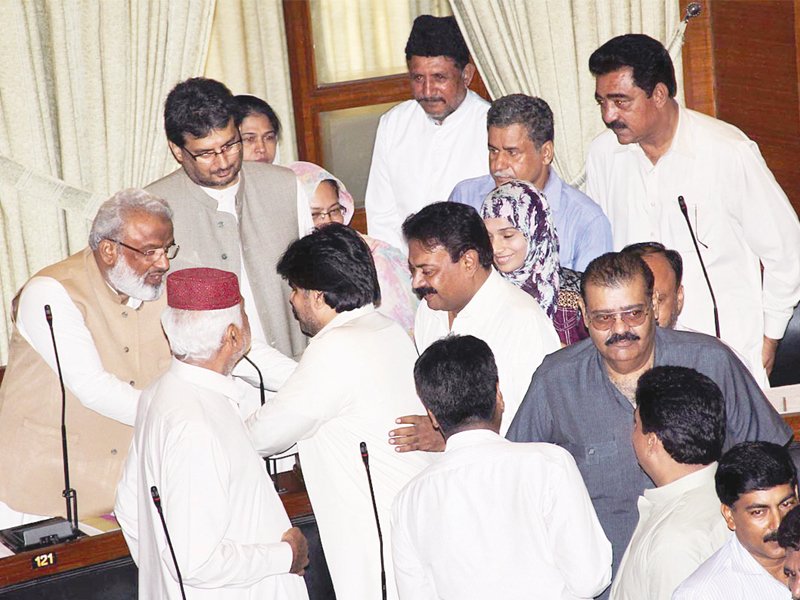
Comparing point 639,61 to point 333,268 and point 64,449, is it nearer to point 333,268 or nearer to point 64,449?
point 333,268

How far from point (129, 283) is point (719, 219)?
207 cm

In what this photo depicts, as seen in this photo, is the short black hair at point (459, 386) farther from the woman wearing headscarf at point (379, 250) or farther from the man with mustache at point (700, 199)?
the man with mustache at point (700, 199)

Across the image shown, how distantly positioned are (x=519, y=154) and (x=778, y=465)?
1.94m

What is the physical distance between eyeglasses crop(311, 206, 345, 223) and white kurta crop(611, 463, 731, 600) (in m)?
2.09

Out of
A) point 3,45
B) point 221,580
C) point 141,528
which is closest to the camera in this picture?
point 221,580

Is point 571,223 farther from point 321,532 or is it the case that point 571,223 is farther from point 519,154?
point 321,532

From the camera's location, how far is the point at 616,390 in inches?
132

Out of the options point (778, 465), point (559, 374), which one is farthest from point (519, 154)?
point (778, 465)

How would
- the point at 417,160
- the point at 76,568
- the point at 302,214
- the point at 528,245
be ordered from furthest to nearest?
the point at 417,160
the point at 302,214
the point at 528,245
the point at 76,568

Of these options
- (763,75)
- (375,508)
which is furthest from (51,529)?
(763,75)

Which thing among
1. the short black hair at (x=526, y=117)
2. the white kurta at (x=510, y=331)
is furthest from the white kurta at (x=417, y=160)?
the white kurta at (x=510, y=331)

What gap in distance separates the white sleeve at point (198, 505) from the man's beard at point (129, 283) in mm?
984

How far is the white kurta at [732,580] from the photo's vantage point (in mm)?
2604

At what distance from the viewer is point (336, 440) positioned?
3.45 metres
